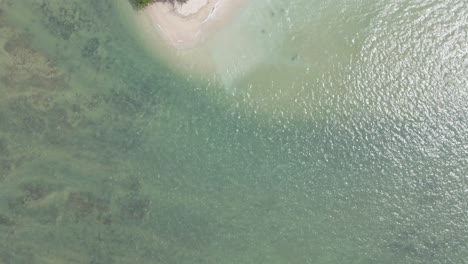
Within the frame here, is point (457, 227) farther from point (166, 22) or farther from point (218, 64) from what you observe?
point (166, 22)

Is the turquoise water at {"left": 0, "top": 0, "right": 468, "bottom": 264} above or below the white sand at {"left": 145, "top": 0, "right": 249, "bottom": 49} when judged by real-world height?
below

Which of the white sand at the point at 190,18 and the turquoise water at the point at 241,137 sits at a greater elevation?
the white sand at the point at 190,18

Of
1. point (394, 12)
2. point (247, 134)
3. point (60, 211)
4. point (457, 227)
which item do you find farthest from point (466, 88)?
point (60, 211)

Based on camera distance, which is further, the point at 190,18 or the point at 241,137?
the point at 241,137

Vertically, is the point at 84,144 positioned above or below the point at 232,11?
below

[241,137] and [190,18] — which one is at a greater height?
[190,18]
